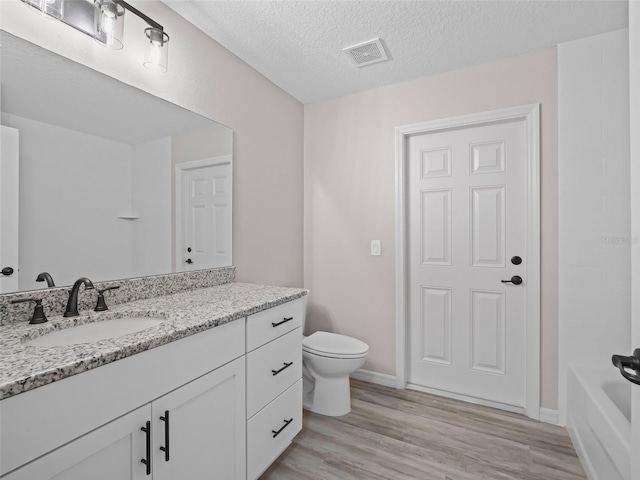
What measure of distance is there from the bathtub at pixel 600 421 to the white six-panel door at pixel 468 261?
0.39m

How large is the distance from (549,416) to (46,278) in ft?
9.25

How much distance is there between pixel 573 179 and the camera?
78.4 inches

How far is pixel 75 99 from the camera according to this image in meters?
1.36

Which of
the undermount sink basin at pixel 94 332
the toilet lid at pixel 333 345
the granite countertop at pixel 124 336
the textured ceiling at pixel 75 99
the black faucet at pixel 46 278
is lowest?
the toilet lid at pixel 333 345

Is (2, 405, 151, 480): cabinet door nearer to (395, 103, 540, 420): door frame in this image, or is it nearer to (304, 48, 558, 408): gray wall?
(304, 48, 558, 408): gray wall

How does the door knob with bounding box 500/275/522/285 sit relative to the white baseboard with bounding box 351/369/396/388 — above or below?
above

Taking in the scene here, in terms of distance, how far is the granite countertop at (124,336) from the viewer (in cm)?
75

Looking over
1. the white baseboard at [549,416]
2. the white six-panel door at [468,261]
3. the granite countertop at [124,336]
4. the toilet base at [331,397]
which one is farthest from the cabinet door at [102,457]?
the white baseboard at [549,416]

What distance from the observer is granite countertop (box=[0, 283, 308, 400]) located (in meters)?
0.75

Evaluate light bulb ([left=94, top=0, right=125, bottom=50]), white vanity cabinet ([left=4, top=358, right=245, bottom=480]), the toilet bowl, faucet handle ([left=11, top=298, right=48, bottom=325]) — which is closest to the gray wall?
the toilet bowl

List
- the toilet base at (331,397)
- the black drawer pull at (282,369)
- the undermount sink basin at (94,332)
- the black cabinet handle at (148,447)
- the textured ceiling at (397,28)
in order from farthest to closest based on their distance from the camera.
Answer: the toilet base at (331,397) → the textured ceiling at (397,28) → the black drawer pull at (282,369) → the undermount sink basin at (94,332) → the black cabinet handle at (148,447)

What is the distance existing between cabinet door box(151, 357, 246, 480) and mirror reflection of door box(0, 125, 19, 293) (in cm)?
73

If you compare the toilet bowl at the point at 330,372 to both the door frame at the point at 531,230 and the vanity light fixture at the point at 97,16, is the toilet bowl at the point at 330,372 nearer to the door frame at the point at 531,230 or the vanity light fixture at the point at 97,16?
the door frame at the point at 531,230

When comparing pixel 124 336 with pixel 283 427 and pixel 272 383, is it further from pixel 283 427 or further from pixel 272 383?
pixel 283 427
